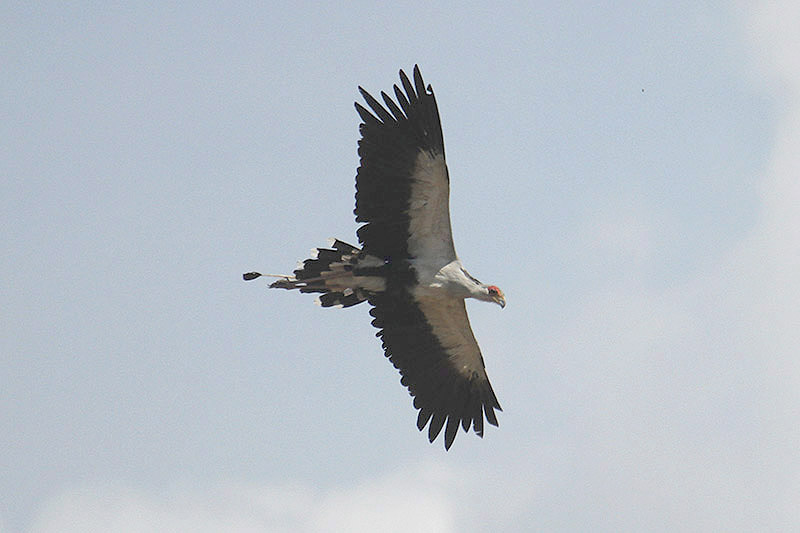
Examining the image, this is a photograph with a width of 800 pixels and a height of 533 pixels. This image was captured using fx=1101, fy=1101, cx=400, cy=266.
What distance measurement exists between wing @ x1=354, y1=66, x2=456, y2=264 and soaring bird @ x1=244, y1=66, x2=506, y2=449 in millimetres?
15

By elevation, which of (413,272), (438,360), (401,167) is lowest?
(438,360)

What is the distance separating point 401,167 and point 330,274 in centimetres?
206

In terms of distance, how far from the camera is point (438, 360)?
61.7ft

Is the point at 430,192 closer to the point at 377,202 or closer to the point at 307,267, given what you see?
the point at 377,202

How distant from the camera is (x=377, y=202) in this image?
55.2 ft

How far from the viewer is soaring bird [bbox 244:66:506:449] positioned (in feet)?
54.2

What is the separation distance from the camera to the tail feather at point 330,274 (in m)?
17.1

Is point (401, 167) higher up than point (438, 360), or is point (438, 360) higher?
point (401, 167)

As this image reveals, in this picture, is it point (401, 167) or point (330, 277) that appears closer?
point (401, 167)

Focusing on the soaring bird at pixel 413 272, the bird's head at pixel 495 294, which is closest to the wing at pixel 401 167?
the soaring bird at pixel 413 272

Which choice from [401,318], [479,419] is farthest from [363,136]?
[479,419]

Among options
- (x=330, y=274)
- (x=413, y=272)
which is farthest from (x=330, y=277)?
(x=413, y=272)

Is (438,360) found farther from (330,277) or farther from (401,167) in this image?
(401,167)

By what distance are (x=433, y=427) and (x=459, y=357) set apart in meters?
1.28
